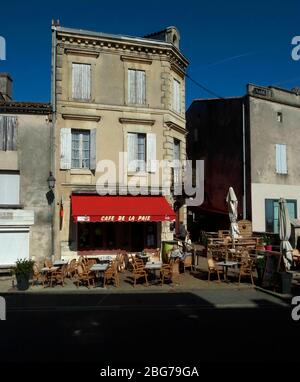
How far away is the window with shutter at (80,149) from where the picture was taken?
18906 mm

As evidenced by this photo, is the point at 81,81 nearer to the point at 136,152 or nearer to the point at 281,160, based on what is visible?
the point at 136,152

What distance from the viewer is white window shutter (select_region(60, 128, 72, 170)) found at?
18.4 m

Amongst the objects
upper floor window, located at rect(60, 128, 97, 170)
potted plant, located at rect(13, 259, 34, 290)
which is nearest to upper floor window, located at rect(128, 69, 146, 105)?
upper floor window, located at rect(60, 128, 97, 170)

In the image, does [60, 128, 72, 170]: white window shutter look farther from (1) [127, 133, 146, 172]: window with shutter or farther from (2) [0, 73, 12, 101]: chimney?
(2) [0, 73, 12, 101]: chimney

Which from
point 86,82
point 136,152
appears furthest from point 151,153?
point 86,82

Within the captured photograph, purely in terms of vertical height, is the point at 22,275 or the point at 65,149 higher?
the point at 65,149

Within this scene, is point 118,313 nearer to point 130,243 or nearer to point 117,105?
point 130,243

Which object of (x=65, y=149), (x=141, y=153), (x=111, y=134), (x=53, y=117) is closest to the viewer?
(x=53, y=117)

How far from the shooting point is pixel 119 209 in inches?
704

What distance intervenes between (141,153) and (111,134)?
1631 millimetres

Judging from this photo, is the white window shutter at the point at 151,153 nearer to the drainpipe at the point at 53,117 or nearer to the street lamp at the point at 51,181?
the drainpipe at the point at 53,117

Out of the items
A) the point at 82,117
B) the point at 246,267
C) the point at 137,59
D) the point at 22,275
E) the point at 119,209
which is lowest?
the point at 22,275

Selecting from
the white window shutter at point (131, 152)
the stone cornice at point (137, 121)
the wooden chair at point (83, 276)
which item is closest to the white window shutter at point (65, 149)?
the stone cornice at point (137, 121)

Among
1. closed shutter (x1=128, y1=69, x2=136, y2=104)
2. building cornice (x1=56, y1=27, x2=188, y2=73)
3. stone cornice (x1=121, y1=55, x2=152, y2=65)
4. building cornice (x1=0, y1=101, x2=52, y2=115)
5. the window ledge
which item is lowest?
the window ledge
